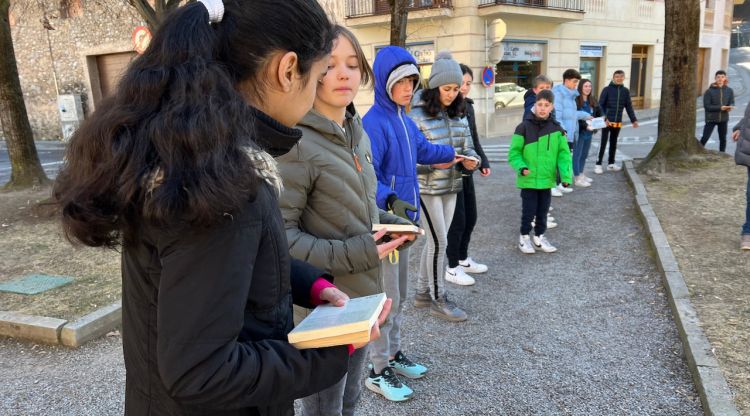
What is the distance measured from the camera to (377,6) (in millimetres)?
18172

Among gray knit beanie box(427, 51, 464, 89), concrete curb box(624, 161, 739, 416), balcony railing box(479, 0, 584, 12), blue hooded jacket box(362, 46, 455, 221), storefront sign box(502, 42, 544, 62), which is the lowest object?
concrete curb box(624, 161, 739, 416)

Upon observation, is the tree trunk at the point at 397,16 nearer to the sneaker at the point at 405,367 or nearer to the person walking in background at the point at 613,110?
the person walking in background at the point at 613,110

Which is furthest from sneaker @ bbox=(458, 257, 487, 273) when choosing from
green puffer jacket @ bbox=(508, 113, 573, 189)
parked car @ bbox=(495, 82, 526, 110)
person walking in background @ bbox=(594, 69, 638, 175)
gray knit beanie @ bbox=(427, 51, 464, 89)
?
parked car @ bbox=(495, 82, 526, 110)

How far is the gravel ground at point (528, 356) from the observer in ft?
9.91

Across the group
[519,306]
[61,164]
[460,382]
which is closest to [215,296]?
[61,164]

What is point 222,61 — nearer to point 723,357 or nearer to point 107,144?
point 107,144

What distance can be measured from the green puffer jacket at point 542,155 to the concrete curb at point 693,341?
1.17m

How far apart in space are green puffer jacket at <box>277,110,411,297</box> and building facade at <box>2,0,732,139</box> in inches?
554

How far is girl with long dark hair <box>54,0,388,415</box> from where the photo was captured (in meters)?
0.94

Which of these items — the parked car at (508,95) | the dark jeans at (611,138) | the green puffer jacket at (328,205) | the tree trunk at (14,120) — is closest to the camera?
the green puffer jacket at (328,205)

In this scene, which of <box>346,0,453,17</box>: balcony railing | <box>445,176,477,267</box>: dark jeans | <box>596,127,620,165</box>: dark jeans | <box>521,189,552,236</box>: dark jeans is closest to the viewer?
<box>445,176,477,267</box>: dark jeans

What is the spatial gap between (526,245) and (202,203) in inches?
203

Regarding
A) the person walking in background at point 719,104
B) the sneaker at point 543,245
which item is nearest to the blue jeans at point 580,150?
the person walking in background at point 719,104

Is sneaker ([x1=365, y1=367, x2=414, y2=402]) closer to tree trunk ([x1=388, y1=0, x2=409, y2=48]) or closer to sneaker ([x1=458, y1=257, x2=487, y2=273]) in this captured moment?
sneaker ([x1=458, y1=257, x2=487, y2=273])
